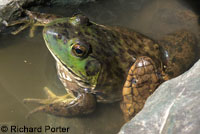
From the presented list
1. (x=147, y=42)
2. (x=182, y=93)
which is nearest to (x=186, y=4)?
(x=147, y=42)

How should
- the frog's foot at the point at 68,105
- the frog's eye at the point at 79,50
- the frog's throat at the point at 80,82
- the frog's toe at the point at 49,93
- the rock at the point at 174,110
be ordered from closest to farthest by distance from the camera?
the rock at the point at 174,110
the frog's eye at the point at 79,50
the frog's throat at the point at 80,82
the frog's foot at the point at 68,105
the frog's toe at the point at 49,93

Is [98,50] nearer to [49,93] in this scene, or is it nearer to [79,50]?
[79,50]

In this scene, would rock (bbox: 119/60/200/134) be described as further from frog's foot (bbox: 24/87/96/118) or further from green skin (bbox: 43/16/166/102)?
frog's foot (bbox: 24/87/96/118)

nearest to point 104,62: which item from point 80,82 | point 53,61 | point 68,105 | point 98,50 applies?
point 98,50

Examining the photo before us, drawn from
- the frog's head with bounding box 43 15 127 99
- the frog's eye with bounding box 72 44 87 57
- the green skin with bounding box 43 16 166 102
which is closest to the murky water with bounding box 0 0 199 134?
the green skin with bounding box 43 16 166 102

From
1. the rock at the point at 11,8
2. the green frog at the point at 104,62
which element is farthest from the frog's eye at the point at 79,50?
the rock at the point at 11,8

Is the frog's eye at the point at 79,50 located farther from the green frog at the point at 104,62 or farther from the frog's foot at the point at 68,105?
the frog's foot at the point at 68,105
